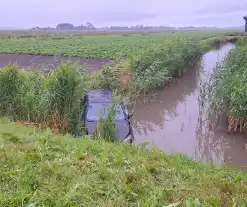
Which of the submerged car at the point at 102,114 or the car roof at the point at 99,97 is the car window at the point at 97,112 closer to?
the submerged car at the point at 102,114

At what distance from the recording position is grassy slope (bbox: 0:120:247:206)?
3.27 meters

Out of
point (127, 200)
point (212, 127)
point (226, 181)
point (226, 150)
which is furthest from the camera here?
point (212, 127)

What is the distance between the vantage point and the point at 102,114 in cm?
688

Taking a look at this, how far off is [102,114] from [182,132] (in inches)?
139

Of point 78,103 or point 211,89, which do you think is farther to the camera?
point 211,89

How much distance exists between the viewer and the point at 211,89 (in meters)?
10.1

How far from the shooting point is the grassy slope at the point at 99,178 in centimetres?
327

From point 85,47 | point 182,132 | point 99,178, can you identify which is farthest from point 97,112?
point 85,47

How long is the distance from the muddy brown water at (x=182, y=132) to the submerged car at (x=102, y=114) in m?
0.96

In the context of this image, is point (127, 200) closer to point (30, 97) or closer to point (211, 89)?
point (30, 97)

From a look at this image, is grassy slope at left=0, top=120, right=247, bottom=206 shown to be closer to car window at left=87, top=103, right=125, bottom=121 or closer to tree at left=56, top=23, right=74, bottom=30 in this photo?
car window at left=87, top=103, right=125, bottom=121

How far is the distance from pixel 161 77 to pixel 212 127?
4.83 m

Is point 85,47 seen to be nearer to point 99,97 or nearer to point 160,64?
point 160,64

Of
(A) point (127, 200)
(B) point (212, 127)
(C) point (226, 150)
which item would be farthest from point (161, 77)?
(A) point (127, 200)
